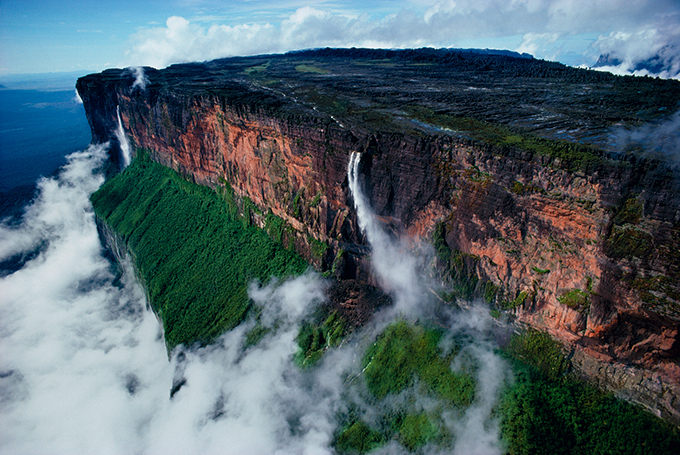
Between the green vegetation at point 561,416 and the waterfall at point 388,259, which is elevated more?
the waterfall at point 388,259

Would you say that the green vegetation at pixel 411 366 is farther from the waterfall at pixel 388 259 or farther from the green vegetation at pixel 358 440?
the green vegetation at pixel 358 440

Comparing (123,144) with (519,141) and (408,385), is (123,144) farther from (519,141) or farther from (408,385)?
(519,141)

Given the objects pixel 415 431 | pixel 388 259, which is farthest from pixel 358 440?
pixel 388 259

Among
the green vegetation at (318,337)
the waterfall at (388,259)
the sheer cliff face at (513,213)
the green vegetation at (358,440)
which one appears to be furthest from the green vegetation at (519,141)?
the green vegetation at (358,440)

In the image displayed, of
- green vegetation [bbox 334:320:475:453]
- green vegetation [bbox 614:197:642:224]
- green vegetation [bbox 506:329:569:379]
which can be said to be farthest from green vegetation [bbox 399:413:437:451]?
green vegetation [bbox 614:197:642:224]

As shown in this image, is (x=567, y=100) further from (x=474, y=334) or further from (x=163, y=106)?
(x=163, y=106)
